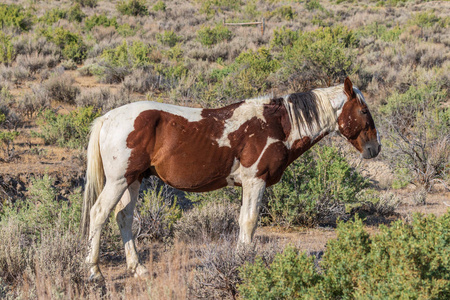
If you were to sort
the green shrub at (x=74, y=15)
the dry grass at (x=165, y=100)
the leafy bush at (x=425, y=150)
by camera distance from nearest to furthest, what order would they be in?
the dry grass at (x=165, y=100), the leafy bush at (x=425, y=150), the green shrub at (x=74, y=15)

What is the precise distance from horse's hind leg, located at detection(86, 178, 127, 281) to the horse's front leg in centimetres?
116

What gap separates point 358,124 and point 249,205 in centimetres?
142

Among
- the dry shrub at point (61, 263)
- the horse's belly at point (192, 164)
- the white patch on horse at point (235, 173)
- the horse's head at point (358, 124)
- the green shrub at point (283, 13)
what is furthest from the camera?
the green shrub at point (283, 13)

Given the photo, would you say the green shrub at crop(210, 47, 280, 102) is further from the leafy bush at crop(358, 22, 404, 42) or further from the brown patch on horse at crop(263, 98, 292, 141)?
the leafy bush at crop(358, 22, 404, 42)

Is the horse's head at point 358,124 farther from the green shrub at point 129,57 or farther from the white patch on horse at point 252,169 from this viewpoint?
the green shrub at point 129,57

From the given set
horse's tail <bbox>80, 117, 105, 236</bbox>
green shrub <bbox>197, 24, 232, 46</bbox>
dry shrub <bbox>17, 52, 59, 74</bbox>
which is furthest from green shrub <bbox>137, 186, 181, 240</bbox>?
green shrub <bbox>197, 24, 232, 46</bbox>

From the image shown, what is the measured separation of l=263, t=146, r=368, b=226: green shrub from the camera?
6.54 m

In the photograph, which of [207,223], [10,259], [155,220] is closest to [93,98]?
→ [155,220]

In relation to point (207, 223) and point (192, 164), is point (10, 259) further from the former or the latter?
point (207, 223)

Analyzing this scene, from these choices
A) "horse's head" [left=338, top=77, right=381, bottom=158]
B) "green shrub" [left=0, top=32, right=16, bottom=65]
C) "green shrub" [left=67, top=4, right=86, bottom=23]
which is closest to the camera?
"horse's head" [left=338, top=77, right=381, bottom=158]

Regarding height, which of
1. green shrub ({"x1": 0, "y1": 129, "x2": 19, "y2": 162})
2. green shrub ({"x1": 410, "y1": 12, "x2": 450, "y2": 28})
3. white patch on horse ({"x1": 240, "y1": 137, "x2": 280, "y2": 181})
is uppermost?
green shrub ({"x1": 410, "y1": 12, "x2": 450, "y2": 28})

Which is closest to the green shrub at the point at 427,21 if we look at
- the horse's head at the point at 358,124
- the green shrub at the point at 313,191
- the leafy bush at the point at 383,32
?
the leafy bush at the point at 383,32

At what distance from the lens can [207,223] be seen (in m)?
6.12

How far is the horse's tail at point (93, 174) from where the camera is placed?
4496 millimetres
